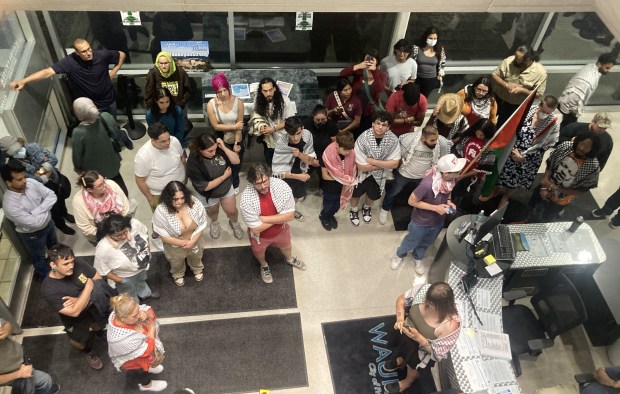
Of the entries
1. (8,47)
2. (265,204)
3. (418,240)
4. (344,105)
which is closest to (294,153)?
(265,204)

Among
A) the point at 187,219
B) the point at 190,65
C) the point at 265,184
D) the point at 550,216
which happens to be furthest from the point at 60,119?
the point at 550,216

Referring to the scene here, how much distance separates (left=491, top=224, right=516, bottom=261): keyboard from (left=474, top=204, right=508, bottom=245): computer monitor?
32 centimetres

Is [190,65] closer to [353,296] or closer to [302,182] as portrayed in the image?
[302,182]

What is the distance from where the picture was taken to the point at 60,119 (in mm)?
6324

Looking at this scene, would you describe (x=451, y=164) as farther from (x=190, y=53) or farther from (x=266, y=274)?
(x=190, y=53)

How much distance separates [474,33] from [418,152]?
3.26 m

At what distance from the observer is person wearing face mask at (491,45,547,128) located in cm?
602

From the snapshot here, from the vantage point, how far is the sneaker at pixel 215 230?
5.58 meters

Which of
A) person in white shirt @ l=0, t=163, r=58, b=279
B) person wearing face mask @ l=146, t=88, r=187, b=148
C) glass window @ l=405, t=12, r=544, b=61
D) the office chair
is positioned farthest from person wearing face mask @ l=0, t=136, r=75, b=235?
glass window @ l=405, t=12, r=544, b=61

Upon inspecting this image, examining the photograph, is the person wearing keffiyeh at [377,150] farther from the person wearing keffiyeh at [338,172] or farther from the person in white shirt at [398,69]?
the person in white shirt at [398,69]

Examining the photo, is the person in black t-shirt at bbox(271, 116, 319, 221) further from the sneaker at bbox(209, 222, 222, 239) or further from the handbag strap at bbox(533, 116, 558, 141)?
the handbag strap at bbox(533, 116, 558, 141)

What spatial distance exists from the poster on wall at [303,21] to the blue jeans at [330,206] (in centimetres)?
232

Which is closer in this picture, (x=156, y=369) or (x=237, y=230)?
(x=156, y=369)

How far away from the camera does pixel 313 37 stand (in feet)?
22.5
